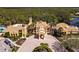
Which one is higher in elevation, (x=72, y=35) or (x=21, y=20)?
(x=21, y=20)

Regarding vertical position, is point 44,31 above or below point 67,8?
below

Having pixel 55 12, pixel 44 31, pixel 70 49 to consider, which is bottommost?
pixel 70 49
